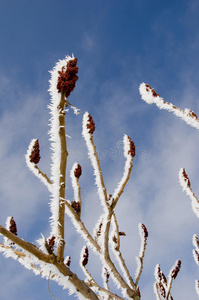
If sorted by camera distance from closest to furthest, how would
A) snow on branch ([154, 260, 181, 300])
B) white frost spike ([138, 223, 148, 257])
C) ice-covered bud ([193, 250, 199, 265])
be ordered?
white frost spike ([138, 223, 148, 257]), snow on branch ([154, 260, 181, 300]), ice-covered bud ([193, 250, 199, 265])

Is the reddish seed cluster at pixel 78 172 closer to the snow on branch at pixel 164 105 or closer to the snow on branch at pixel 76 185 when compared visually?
the snow on branch at pixel 76 185

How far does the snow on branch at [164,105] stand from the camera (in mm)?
3283

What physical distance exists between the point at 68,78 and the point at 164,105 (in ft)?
5.83

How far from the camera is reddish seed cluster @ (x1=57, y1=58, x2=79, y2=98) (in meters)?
1.96

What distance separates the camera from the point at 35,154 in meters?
3.34

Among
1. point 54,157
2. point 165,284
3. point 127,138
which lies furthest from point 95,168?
point 165,284

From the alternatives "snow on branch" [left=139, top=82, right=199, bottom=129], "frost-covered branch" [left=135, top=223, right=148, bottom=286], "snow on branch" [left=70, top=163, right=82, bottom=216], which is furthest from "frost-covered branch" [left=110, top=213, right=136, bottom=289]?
"snow on branch" [left=139, top=82, right=199, bottom=129]

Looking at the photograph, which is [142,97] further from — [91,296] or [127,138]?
[91,296]

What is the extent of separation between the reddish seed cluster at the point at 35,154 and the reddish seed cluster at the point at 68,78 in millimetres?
1476

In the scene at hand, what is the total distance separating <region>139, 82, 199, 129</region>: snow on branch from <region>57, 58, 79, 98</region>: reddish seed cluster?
63.5 inches

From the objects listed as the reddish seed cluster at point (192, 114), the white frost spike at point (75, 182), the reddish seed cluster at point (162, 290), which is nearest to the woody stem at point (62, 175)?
the white frost spike at point (75, 182)

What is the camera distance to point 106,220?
3410 millimetres

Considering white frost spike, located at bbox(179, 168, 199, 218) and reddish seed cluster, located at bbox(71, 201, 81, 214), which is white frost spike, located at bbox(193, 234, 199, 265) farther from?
reddish seed cluster, located at bbox(71, 201, 81, 214)

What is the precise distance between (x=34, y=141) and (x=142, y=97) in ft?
5.68
